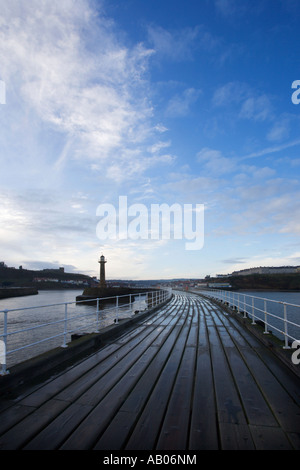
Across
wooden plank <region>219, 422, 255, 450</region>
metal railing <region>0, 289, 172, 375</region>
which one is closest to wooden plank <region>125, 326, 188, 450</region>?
wooden plank <region>219, 422, 255, 450</region>

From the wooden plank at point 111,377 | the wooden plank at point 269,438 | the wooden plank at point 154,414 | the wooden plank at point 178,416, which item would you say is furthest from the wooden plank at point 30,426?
the wooden plank at point 269,438

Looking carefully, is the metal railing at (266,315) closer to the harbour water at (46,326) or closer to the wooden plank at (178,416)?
the wooden plank at (178,416)

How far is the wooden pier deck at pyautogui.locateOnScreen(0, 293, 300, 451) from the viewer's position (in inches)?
78.8

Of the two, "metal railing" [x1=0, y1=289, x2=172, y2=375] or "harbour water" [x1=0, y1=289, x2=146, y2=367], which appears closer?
"metal railing" [x1=0, y1=289, x2=172, y2=375]

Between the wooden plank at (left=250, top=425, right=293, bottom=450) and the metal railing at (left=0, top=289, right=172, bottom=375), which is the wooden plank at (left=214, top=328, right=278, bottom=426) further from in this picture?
the metal railing at (left=0, top=289, right=172, bottom=375)

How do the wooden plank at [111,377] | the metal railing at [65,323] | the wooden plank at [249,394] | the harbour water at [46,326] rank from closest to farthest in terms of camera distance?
the wooden plank at [249,394], the wooden plank at [111,377], the metal railing at [65,323], the harbour water at [46,326]

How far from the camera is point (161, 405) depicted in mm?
2588

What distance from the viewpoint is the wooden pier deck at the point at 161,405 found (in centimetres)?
200

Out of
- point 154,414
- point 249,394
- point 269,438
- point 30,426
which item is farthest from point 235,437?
point 30,426

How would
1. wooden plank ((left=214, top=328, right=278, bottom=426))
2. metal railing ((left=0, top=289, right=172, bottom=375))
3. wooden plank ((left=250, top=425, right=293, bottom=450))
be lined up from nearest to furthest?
wooden plank ((left=250, top=425, right=293, bottom=450)) < wooden plank ((left=214, top=328, right=278, bottom=426)) < metal railing ((left=0, top=289, right=172, bottom=375))

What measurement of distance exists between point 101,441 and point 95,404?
67cm
